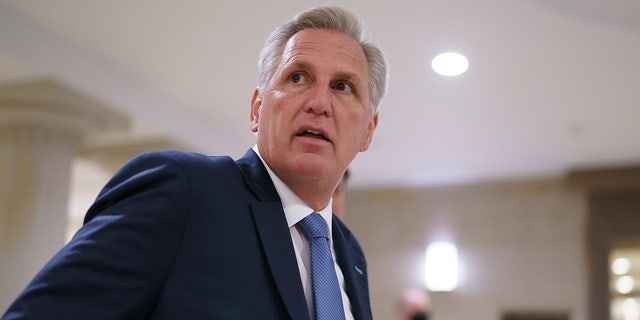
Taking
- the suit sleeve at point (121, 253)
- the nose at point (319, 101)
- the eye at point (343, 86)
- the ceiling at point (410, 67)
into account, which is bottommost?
the suit sleeve at point (121, 253)

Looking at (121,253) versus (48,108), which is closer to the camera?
(121,253)

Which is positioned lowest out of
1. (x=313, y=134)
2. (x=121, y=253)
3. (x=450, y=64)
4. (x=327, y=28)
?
(x=121, y=253)

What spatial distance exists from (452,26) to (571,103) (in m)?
1.90

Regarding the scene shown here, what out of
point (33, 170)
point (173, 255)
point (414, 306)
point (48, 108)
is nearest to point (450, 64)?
point (48, 108)

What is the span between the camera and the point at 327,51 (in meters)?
1.44

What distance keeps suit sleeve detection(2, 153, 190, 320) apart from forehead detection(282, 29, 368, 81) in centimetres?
41

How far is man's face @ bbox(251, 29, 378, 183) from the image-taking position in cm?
133

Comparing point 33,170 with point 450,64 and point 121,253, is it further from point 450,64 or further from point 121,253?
point 121,253

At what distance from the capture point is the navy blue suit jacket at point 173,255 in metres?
0.95

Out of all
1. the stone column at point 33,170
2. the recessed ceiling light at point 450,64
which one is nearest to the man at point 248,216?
the recessed ceiling light at point 450,64

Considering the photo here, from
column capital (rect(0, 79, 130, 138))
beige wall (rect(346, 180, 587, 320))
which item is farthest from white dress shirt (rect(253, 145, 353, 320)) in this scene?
beige wall (rect(346, 180, 587, 320))

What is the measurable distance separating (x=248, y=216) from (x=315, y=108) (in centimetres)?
29

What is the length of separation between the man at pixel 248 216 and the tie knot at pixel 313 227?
1 cm

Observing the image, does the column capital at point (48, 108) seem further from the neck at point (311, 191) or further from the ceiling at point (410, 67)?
the neck at point (311, 191)
